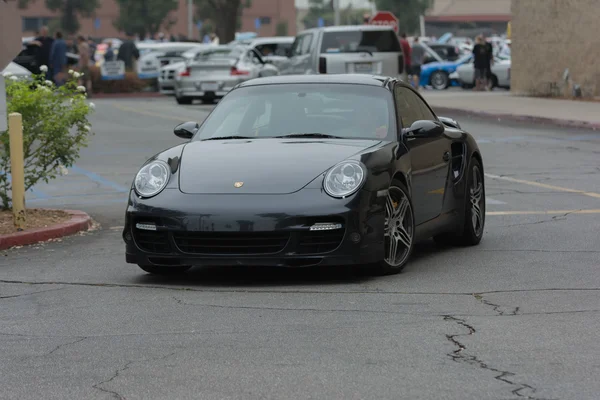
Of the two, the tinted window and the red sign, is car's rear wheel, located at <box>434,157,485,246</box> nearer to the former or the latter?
the tinted window

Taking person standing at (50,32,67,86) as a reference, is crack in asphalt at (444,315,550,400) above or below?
above

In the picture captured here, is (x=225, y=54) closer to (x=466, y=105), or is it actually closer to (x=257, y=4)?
(x=466, y=105)

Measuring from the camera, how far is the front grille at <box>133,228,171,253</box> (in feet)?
27.2

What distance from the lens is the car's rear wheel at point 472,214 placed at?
32.6 feet

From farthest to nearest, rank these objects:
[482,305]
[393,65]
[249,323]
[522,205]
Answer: [393,65] → [522,205] → [482,305] → [249,323]

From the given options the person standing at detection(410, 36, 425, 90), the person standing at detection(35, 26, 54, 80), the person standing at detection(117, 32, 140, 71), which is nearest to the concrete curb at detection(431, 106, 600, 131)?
the person standing at detection(35, 26, 54, 80)

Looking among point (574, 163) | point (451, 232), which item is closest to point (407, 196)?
point (451, 232)

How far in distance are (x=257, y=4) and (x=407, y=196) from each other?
4955 inches

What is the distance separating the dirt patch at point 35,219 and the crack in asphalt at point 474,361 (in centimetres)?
493

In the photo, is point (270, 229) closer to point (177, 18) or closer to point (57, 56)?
point (57, 56)

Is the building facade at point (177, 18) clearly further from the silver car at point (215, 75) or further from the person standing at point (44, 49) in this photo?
the silver car at point (215, 75)

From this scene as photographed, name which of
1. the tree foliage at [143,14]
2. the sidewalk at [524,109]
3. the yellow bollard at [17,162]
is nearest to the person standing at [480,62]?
the sidewalk at [524,109]

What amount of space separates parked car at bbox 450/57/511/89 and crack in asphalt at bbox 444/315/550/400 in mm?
34275

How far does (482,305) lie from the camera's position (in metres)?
7.48
